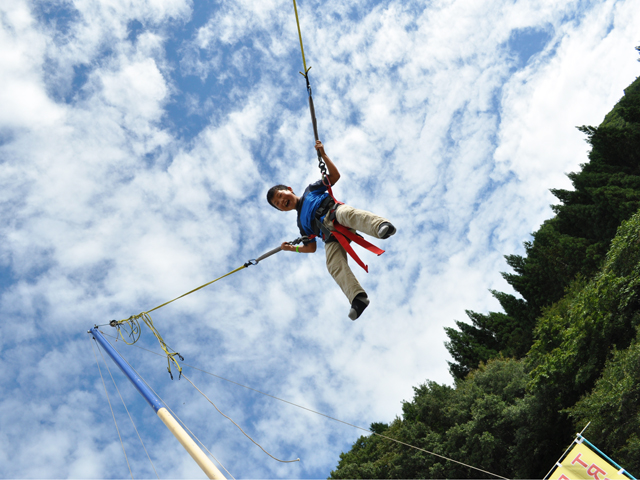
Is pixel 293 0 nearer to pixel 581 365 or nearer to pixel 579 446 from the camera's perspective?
pixel 579 446

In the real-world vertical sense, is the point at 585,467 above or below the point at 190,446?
below

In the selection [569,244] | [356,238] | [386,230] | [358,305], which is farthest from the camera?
[569,244]

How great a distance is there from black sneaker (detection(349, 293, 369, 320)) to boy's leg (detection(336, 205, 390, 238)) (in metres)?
0.66

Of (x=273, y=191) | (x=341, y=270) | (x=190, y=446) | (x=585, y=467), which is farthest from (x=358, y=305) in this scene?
(x=585, y=467)

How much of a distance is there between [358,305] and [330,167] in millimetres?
1430

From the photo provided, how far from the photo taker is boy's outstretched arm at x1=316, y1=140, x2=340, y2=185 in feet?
14.4

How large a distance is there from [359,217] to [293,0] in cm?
203

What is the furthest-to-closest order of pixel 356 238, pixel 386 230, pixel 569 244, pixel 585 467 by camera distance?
pixel 569 244
pixel 585 467
pixel 356 238
pixel 386 230

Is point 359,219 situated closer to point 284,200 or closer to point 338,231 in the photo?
point 338,231

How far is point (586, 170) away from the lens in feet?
74.0

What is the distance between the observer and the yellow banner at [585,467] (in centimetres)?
511

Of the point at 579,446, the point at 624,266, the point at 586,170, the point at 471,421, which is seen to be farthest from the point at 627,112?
the point at 579,446

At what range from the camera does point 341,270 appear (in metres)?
4.42

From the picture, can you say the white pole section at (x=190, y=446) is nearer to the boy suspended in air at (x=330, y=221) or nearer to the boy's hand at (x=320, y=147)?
the boy suspended in air at (x=330, y=221)
